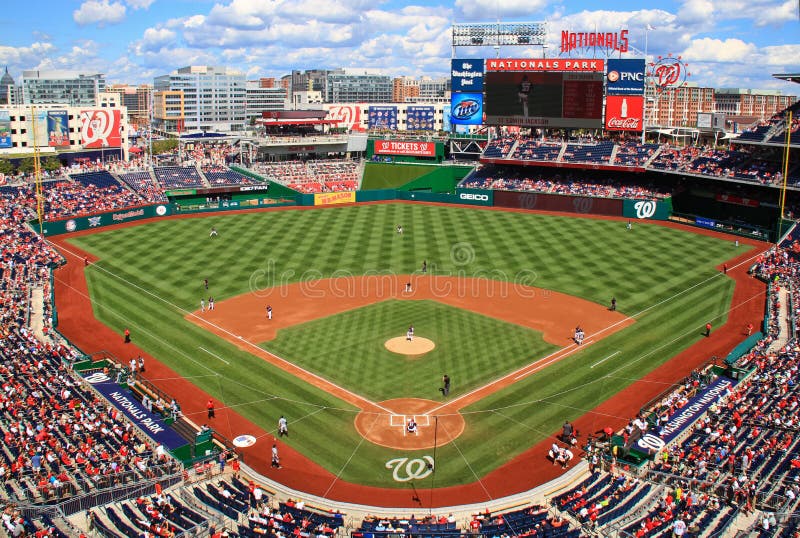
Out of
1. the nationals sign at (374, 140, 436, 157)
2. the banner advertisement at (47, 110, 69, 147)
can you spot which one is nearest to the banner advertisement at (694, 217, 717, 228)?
the nationals sign at (374, 140, 436, 157)

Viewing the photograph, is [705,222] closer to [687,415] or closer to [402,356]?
[687,415]

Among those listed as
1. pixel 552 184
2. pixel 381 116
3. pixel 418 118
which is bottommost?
pixel 552 184

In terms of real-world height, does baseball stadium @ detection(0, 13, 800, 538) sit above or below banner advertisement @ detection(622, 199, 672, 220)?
below

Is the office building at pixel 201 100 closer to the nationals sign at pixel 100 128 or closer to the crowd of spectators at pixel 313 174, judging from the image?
the nationals sign at pixel 100 128

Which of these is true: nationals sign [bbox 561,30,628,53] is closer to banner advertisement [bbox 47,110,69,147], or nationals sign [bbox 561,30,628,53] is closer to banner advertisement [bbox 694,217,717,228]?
banner advertisement [bbox 694,217,717,228]

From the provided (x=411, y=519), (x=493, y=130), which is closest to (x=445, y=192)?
(x=493, y=130)

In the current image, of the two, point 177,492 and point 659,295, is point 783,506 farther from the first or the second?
point 659,295

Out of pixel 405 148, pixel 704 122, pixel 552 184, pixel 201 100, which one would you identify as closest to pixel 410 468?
pixel 552 184
